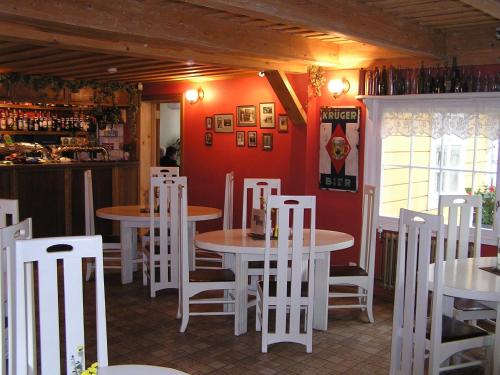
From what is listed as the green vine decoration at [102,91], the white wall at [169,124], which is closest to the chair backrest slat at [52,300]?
the green vine decoration at [102,91]

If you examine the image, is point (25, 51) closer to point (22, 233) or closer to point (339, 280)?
point (22, 233)

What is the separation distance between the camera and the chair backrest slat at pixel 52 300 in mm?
1979

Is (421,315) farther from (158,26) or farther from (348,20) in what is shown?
(158,26)

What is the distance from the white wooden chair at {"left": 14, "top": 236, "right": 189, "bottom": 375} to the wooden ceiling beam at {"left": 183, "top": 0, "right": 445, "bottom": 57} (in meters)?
1.51

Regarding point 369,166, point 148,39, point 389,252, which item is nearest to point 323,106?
point 369,166

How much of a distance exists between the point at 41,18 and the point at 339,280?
2865mm

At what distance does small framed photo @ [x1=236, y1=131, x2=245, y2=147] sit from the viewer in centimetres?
712

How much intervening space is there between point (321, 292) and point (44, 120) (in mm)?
5311

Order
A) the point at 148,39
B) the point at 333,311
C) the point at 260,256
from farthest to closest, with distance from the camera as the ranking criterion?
the point at 333,311
the point at 260,256
the point at 148,39

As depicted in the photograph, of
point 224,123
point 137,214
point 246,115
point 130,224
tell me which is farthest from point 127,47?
point 224,123

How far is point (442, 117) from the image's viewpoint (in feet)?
16.7

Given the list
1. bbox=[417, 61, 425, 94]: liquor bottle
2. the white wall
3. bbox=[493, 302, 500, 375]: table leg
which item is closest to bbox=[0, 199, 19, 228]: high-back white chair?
bbox=[493, 302, 500, 375]: table leg

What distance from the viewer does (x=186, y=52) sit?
5043 mm

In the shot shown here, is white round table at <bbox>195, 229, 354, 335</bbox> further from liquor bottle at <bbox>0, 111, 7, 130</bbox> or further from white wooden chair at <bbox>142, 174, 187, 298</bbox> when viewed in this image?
liquor bottle at <bbox>0, 111, 7, 130</bbox>
